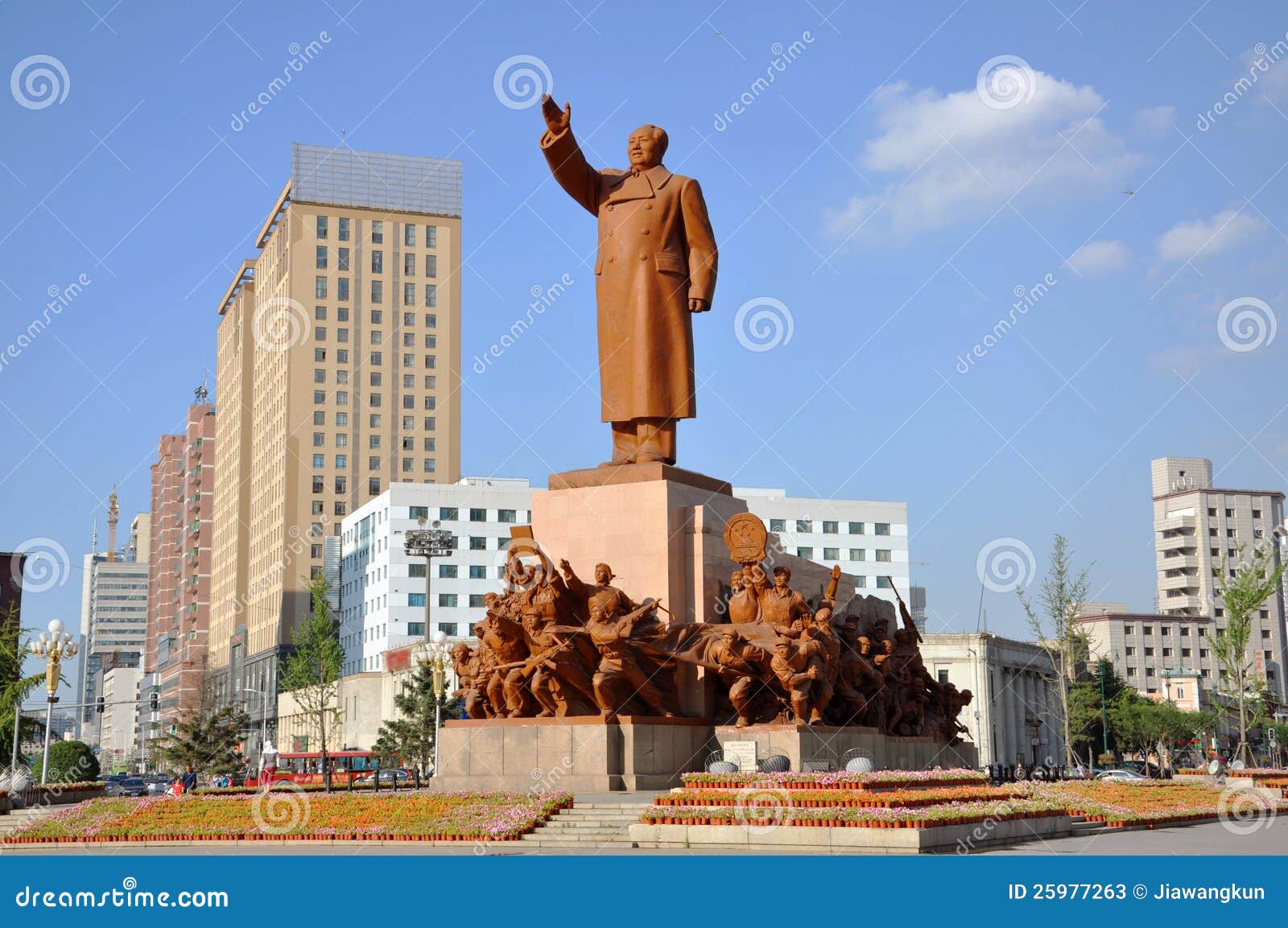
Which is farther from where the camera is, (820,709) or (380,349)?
(380,349)

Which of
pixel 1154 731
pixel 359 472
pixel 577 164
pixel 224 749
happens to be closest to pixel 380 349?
pixel 359 472

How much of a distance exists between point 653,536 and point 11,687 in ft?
84.4

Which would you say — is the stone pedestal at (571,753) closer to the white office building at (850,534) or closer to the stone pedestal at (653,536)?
the stone pedestal at (653,536)

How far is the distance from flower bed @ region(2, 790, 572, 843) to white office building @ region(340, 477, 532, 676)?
53.3 metres

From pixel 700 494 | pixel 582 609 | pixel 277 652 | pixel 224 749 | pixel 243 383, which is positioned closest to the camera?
pixel 582 609

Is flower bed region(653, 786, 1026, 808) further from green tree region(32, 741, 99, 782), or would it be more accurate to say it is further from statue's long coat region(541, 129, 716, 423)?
green tree region(32, 741, 99, 782)

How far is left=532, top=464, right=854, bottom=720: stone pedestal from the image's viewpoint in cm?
2166

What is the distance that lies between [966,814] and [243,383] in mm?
98207

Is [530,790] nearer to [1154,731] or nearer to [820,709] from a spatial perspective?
[820,709]

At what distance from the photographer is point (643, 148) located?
2372 cm

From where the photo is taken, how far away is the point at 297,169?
93875 millimetres

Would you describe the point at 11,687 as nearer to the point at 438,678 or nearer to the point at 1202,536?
the point at 438,678

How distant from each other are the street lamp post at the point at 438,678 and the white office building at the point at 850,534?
23.2 metres

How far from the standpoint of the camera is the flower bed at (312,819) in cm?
1731
